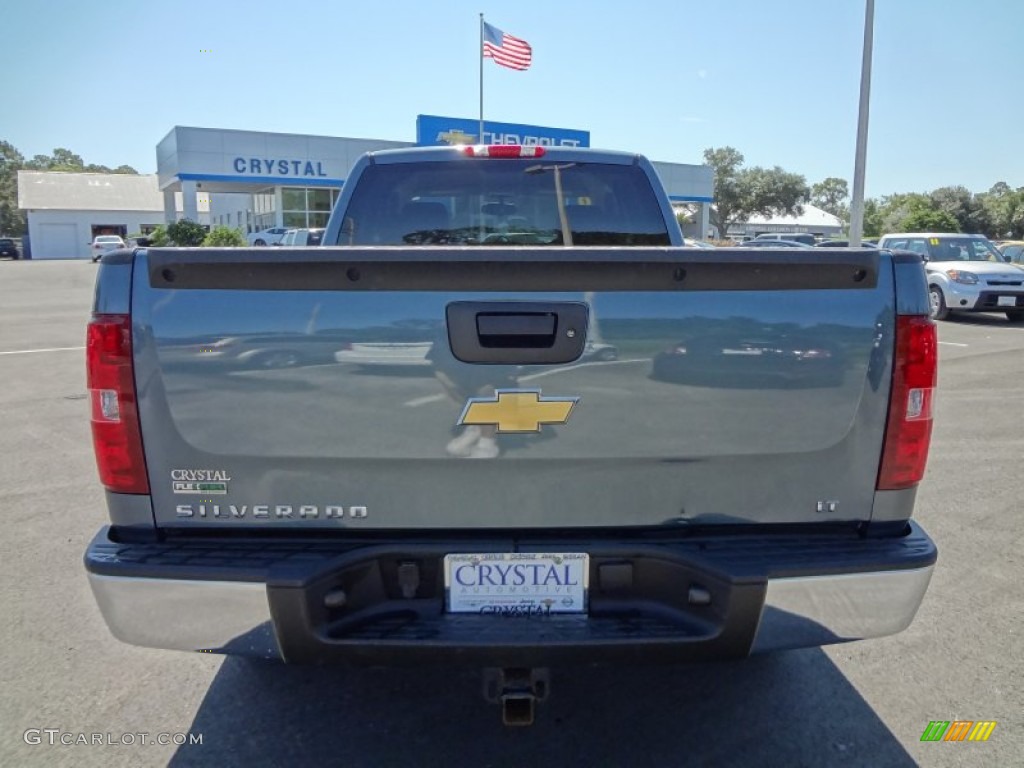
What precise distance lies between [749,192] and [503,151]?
8538 centimetres

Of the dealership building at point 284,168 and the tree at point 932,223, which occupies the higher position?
the dealership building at point 284,168

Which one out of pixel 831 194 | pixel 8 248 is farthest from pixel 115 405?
pixel 831 194

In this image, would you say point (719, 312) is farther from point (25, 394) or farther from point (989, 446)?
point (25, 394)

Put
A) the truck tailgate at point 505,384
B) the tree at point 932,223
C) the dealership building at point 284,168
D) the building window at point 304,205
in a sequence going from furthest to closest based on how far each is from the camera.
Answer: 1. the tree at point 932,223
2. the building window at point 304,205
3. the dealership building at point 284,168
4. the truck tailgate at point 505,384

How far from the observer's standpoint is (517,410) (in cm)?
211

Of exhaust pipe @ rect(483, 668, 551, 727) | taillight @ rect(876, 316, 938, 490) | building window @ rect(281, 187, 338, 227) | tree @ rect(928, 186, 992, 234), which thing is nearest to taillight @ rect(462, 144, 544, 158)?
taillight @ rect(876, 316, 938, 490)

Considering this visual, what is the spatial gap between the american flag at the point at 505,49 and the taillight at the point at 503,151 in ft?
80.0

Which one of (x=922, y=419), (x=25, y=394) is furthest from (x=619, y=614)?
(x=25, y=394)

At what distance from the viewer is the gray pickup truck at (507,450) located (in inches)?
82.3

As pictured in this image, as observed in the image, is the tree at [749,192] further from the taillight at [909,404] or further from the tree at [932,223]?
the taillight at [909,404]

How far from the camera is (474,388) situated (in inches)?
82.4

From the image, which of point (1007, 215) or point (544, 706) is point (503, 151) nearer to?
point (544, 706)

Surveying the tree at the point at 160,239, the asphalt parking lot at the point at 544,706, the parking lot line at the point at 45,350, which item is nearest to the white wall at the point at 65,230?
the tree at the point at 160,239

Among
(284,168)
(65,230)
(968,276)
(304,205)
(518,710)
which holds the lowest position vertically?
(518,710)
